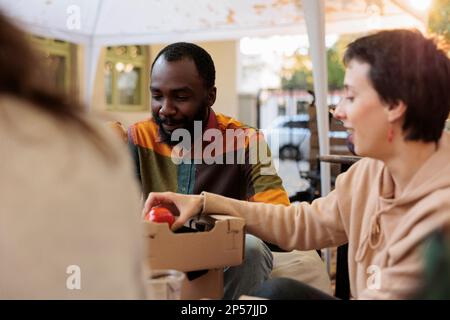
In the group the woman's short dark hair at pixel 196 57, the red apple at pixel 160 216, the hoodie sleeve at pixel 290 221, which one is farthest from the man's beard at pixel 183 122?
the red apple at pixel 160 216

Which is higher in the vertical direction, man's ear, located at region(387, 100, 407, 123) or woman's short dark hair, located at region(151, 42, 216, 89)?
woman's short dark hair, located at region(151, 42, 216, 89)

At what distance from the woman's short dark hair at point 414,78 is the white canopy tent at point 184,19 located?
11.6 feet

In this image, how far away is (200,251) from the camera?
54.5 inches

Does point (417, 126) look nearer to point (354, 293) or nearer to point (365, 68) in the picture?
point (365, 68)

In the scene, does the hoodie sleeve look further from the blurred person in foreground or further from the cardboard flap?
the blurred person in foreground

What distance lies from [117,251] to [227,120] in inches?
60.3

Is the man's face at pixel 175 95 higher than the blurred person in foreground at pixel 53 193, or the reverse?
the man's face at pixel 175 95

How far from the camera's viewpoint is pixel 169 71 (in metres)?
1.99

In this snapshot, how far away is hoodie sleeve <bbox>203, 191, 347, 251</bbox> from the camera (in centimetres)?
156

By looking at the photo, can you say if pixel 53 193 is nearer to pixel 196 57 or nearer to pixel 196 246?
pixel 196 246

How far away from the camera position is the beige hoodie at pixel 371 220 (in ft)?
3.79

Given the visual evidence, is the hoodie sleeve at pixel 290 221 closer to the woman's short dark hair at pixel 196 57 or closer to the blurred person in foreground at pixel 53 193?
the woman's short dark hair at pixel 196 57

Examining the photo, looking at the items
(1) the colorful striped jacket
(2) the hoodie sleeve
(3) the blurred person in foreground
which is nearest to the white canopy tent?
(1) the colorful striped jacket
